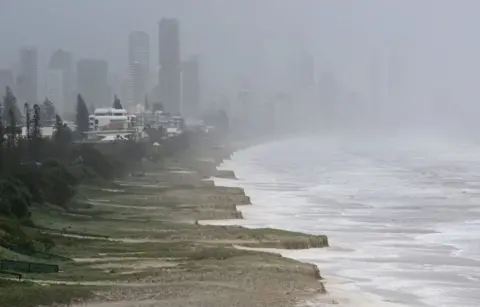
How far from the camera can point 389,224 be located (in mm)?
57406

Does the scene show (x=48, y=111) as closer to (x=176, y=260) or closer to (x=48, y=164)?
(x=48, y=164)

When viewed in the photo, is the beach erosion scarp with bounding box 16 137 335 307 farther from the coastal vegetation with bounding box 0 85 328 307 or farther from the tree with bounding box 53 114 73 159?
the tree with bounding box 53 114 73 159

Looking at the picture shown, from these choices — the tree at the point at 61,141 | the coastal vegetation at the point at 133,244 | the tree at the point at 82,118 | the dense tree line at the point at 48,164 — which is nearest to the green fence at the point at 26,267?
the coastal vegetation at the point at 133,244

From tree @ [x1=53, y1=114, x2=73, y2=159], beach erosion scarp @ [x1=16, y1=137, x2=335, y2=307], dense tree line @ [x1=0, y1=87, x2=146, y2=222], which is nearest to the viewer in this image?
beach erosion scarp @ [x1=16, y1=137, x2=335, y2=307]

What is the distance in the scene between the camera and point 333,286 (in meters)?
33.1

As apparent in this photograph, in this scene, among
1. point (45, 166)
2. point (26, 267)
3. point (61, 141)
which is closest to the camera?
point (26, 267)

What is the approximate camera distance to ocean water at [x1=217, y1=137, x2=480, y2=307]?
34.8 metres

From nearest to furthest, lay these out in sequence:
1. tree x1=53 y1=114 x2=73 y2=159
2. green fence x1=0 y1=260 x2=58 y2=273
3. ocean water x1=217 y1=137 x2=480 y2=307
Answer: green fence x1=0 y1=260 x2=58 y2=273 < ocean water x1=217 y1=137 x2=480 y2=307 < tree x1=53 y1=114 x2=73 y2=159

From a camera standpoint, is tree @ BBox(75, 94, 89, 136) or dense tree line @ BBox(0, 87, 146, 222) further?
tree @ BBox(75, 94, 89, 136)

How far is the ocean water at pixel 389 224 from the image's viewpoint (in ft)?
114

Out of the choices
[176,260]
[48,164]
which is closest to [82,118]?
[48,164]

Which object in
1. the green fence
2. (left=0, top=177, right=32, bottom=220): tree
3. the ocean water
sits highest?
(left=0, top=177, right=32, bottom=220): tree

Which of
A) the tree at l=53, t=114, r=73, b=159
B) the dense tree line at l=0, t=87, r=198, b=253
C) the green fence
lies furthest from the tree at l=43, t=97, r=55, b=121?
the green fence

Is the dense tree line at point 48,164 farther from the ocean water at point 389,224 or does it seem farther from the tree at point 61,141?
the ocean water at point 389,224
